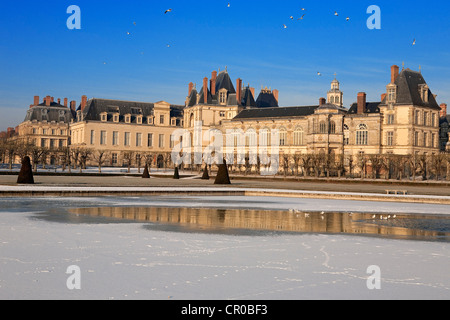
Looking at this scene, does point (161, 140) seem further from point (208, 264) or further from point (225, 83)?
point (208, 264)

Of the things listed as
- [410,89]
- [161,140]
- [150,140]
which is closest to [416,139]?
[410,89]

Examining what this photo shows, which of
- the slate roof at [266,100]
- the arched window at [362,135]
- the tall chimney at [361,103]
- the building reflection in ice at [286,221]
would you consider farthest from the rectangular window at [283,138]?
the building reflection in ice at [286,221]

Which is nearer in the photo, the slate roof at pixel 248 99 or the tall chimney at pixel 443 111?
the slate roof at pixel 248 99

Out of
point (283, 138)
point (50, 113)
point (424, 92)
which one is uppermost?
point (424, 92)

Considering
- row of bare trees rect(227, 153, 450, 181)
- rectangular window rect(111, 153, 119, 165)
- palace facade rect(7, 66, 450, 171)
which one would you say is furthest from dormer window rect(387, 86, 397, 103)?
rectangular window rect(111, 153, 119, 165)

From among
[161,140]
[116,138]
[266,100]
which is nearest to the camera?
[116,138]

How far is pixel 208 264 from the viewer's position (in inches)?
296

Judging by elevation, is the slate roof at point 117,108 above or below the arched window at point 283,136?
above

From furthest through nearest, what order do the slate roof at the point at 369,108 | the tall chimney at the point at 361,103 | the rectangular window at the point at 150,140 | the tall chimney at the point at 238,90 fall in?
the rectangular window at the point at 150,140, the tall chimney at the point at 238,90, the slate roof at the point at 369,108, the tall chimney at the point at 361,103

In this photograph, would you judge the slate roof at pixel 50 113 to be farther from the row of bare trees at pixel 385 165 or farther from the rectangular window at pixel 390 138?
the rectangular window at pixel 390 138

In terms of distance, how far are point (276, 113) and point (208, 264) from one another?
58.3m

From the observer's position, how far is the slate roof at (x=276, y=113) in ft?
205

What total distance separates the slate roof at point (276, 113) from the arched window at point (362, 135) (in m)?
6.16
